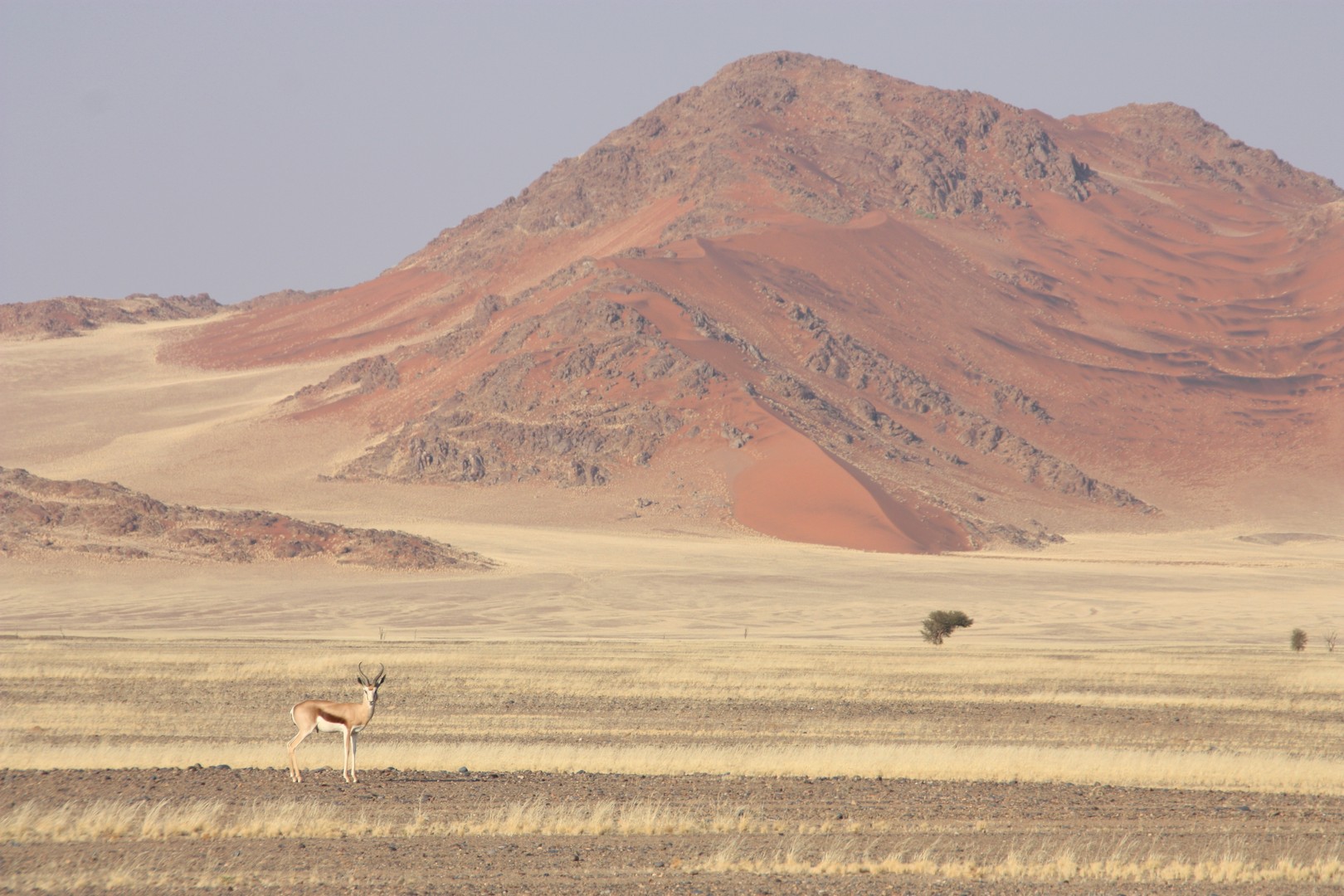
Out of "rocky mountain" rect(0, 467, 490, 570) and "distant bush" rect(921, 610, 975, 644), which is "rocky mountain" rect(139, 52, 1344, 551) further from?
"distant bush" rect(921, 610, 975, 644)

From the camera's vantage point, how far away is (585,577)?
70.5 m

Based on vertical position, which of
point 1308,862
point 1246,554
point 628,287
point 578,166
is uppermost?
point 578,166

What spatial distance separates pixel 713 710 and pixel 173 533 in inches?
1991

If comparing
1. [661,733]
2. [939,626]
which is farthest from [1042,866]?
Result: [939,626]

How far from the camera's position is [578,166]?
173000 mm

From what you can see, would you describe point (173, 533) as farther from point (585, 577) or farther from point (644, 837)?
point (644, 837)

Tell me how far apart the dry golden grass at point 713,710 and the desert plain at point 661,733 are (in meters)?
0.14

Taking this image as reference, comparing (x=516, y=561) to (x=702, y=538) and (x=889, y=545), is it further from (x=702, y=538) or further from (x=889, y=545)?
(x=889, y=545)

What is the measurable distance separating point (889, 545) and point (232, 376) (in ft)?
298

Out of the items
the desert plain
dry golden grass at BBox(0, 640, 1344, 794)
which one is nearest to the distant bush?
the desert plain

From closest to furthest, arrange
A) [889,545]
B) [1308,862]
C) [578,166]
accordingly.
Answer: [1308,862] → [889,545] → [578,166]


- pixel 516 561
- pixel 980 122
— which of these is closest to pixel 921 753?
pixel 516 561

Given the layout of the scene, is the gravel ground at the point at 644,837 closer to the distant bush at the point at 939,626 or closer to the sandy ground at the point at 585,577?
the distant bush at the point at 939,626

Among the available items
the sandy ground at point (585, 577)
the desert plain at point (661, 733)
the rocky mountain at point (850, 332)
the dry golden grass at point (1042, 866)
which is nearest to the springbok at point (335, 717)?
the desert plain at point (661, 733)
